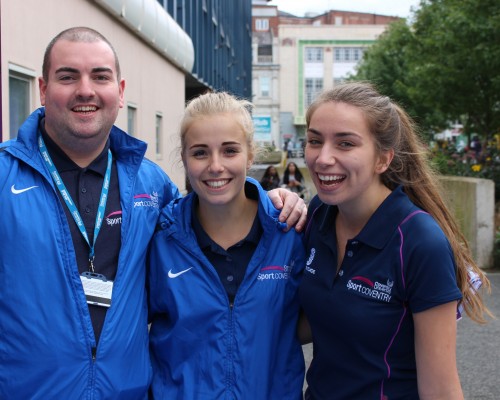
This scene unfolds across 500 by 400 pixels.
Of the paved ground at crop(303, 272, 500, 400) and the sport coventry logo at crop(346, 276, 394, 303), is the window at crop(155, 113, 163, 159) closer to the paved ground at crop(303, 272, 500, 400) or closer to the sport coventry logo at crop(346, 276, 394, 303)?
the paved ground at crop(303, 272, 500, 400)

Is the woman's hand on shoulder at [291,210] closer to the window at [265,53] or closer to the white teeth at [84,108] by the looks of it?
the white teeth at [84,108]

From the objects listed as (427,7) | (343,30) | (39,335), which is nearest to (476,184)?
(39,335)

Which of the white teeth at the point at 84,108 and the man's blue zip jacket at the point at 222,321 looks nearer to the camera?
the man's blue zip jacket at the point at 222,321

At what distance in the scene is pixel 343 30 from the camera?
298 feet

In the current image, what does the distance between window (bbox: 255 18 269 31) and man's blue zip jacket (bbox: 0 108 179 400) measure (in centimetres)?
9546

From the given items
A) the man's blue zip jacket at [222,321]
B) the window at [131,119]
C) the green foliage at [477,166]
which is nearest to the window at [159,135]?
the window at [131,119]

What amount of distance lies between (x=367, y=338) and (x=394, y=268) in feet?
0.97

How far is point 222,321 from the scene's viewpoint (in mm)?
2752

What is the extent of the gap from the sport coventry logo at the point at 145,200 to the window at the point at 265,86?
8499cm

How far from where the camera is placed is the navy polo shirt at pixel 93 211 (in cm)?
272

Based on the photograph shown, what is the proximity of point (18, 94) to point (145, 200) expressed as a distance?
575cm

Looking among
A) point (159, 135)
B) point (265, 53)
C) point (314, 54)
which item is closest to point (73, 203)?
point (159, 135)

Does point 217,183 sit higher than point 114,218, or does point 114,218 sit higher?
point 217,183

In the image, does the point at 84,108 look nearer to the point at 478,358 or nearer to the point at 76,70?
the point at 76,70
